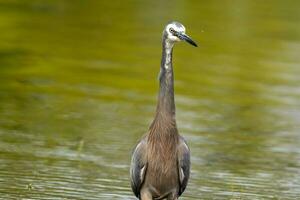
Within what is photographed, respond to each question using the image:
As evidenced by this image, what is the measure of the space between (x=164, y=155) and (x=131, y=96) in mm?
7269

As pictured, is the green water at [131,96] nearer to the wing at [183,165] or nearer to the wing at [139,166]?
the wing at [139,166]

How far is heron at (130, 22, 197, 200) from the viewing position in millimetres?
10391

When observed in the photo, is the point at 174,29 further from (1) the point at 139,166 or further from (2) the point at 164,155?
(1) the point at 139,166

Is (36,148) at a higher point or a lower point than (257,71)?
lower

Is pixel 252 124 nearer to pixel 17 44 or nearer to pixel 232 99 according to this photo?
pixel 232 99

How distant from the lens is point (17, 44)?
21.2 meters

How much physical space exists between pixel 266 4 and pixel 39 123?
644 inches

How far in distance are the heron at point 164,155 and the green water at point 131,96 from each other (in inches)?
41.2

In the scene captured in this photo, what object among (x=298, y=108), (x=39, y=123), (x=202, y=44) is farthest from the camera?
(x=202, y=44)

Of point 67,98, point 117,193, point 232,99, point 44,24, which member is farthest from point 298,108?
point 44,24

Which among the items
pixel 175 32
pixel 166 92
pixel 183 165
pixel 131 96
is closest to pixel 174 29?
pixel 175 32

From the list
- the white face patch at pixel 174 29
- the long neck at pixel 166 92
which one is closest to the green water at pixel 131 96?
the long neck at pixel 166 92

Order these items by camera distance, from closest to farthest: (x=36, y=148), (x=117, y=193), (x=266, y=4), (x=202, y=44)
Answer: (x=117, y=193) < (x=36, y=148) < (x=202, y=44) < (x=266, y=4)

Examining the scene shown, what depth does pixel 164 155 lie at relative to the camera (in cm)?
1039
